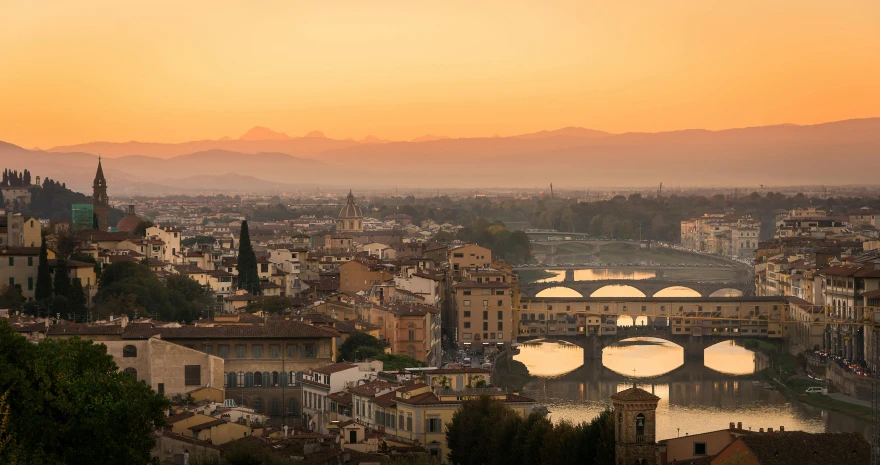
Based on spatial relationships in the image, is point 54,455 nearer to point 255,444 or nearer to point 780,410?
point 255,444

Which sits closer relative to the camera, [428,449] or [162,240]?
[428,449]

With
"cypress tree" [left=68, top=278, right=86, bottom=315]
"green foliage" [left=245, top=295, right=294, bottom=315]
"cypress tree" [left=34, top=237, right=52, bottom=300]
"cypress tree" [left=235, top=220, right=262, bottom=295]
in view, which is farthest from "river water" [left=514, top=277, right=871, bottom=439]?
"cypress tree" [left=34, top=237, right=52, bottom=300]

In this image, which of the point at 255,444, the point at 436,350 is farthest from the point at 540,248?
the point at 255,444

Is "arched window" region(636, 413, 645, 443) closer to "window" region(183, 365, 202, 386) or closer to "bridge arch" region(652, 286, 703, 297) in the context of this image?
"window" region(183, 365, 202, 386)

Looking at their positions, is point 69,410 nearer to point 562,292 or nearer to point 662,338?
point 662,338

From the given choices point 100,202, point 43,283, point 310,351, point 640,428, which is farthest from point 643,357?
point 640,428

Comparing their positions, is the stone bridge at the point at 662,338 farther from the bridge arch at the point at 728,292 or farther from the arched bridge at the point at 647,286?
the bridge arch at the point at 728,292
